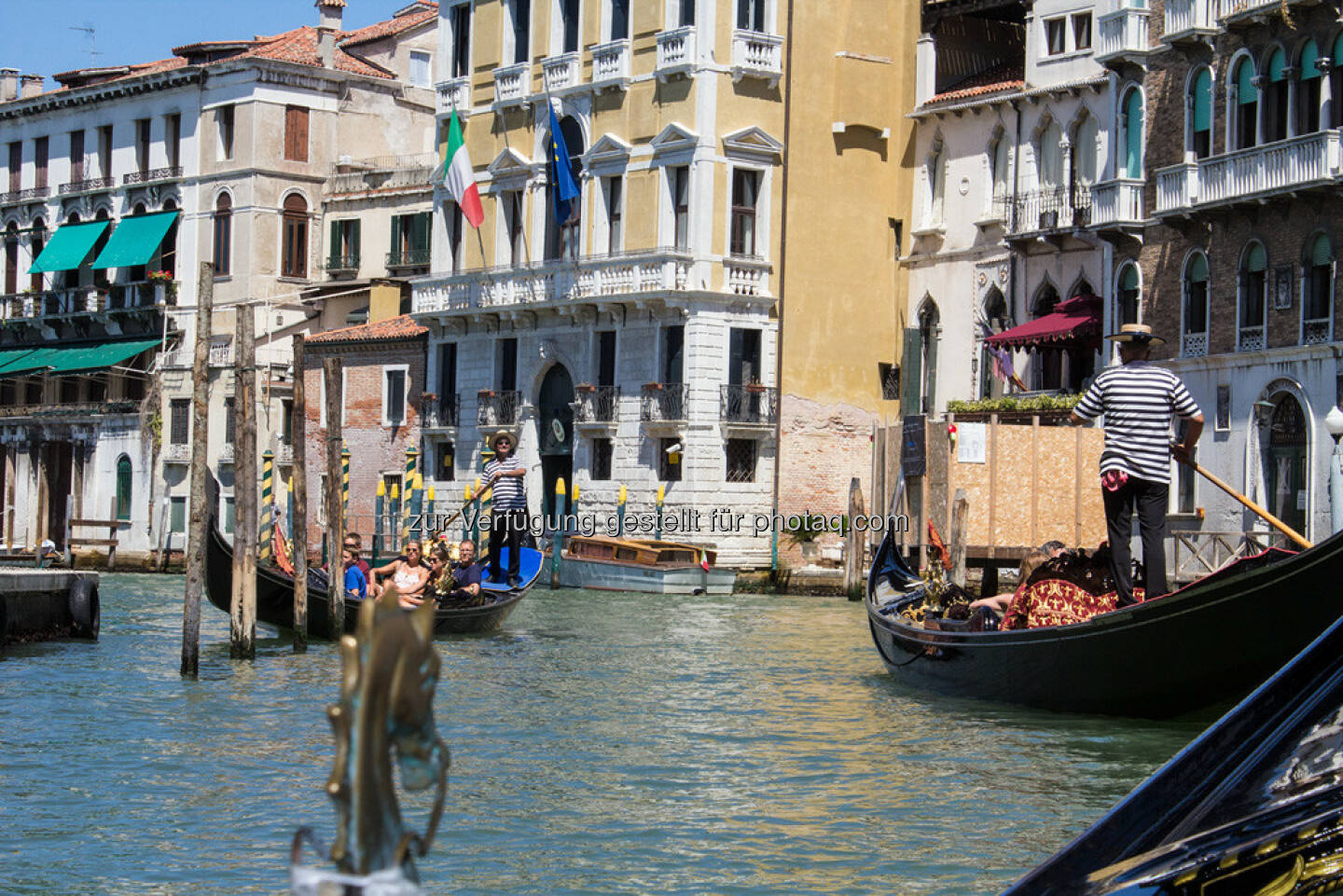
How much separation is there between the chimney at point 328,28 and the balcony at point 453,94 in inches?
152

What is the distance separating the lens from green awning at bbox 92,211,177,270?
32.8 m

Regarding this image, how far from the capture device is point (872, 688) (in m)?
12.0

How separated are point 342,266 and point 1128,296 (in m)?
14.4

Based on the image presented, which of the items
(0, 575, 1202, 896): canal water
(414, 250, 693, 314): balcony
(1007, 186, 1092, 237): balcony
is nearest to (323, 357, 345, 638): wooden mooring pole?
(0, 575, 1202, 896): canal water

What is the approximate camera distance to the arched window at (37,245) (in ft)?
117

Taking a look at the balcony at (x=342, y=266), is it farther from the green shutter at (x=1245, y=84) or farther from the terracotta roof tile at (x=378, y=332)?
the green shutter at (x=1245, y=84)

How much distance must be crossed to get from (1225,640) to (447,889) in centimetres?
370

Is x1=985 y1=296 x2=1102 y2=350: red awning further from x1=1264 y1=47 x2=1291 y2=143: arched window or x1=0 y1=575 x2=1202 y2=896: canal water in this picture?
x1=0 y1=575 x2=1202 y2=896: canal water

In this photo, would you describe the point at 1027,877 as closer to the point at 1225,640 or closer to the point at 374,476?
the point at 1225,640

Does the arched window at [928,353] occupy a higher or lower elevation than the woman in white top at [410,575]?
higher

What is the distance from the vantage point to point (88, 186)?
3484 cm

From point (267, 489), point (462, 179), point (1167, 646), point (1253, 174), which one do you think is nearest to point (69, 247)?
point (267, 489)

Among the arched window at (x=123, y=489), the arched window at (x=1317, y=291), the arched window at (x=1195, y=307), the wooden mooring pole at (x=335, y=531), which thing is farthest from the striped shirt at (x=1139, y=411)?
the arched window at (x=123, y=489)

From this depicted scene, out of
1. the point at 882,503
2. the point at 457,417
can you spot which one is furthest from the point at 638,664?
the point at 457,417
